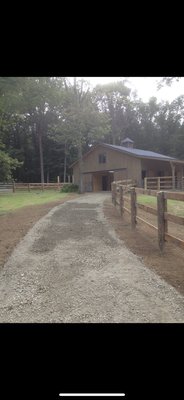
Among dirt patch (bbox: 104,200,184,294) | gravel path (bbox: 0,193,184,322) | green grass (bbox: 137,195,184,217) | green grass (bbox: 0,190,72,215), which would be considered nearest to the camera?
gravel path (bbox: 0,193,184,322)

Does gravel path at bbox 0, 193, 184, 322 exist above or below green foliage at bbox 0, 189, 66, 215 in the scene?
below

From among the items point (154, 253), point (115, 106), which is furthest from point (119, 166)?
point (115, 106)

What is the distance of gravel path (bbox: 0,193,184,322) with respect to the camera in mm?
3488

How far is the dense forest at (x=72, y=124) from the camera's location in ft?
106

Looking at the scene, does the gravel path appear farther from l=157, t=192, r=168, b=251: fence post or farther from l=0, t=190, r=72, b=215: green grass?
l=0, t=190, r=72, b=215: green grass

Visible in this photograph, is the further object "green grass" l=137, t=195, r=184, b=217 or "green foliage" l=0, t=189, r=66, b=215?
"green foliage" l=0, t=189, r=66, b=215

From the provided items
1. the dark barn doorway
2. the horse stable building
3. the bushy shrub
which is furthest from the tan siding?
the bushy shrub

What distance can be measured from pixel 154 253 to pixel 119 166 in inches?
1000

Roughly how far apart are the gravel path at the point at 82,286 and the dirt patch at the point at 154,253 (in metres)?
0.16

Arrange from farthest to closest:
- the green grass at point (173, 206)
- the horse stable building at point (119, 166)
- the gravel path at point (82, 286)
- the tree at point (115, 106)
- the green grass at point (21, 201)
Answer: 1. the tree at point (115, 106)
2. the horse stable building at point (119, 166)
3. the green grass at point (21, 201)
4. the green grass at point (173, 206)
5. the gravel path at point (82, 286)

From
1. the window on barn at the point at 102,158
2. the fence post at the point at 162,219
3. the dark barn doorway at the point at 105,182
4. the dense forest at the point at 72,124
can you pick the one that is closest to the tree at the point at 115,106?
the dense forest at the point at 72,124

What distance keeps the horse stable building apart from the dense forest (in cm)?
172

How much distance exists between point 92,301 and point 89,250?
8.69ft

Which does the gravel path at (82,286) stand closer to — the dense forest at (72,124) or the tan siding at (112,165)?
the tan siding at (112,165)
